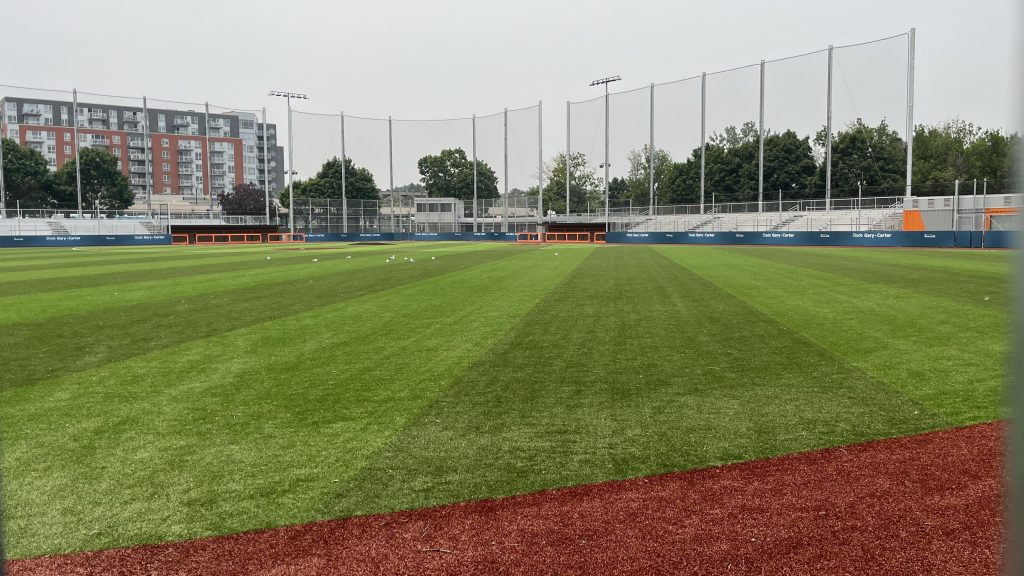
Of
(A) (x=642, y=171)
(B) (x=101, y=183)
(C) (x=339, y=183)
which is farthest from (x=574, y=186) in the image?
(B) (x=101, y=183)

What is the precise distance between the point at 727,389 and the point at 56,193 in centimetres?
9363

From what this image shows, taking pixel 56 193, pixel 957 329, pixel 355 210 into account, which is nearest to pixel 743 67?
pixel 355 210

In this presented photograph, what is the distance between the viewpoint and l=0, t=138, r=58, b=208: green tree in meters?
76.6

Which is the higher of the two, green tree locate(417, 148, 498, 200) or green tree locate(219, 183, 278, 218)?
green tree locate(417, 148, 498, 200)

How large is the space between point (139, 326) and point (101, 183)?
295 feet

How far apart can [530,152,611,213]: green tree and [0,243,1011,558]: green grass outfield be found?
9812cm

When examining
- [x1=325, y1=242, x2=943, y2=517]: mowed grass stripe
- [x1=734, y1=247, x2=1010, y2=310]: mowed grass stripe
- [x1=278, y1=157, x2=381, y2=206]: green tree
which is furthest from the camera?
[x1=278, y1=157, x2=381, y2=206]: green tree

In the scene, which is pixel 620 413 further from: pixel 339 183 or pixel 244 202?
pixel 244 202

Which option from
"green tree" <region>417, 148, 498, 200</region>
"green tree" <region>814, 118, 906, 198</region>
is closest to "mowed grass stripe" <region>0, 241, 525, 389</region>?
"green tree" <region>814, 118, 906, 198</region>

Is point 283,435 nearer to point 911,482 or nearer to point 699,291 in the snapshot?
point 911,482

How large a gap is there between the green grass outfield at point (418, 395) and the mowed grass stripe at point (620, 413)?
0.08 feet

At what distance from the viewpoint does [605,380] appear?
6.82 m

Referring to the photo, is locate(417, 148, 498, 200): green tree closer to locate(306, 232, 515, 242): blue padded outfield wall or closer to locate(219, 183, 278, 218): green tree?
locate(219, 183, 278, 218): green tree

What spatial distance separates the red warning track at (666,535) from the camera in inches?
130
